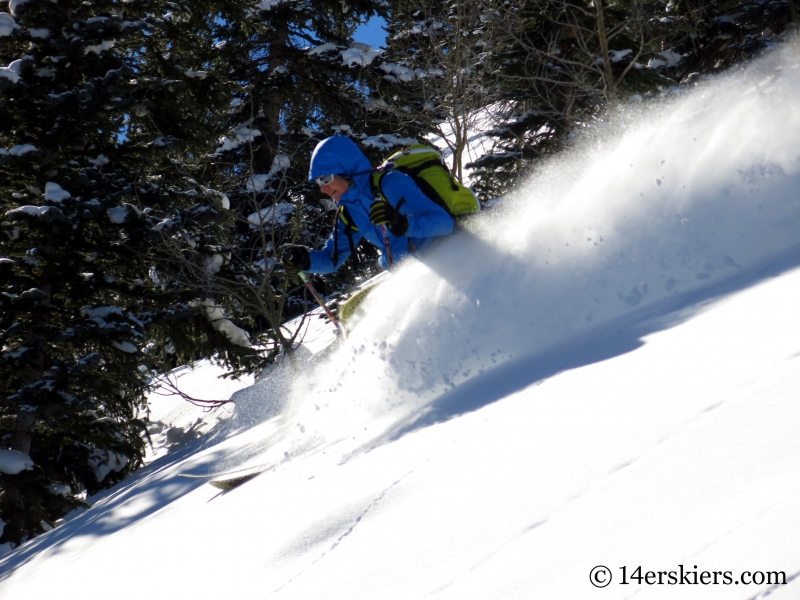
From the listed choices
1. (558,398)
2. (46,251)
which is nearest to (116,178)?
(46,251)

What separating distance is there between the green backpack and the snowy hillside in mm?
319

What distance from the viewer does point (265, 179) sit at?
38.0 feet

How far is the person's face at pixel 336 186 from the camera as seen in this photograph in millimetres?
5262

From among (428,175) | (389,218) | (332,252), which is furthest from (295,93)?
(389,218)

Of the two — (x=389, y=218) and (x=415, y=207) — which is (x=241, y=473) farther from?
(x=415, y=207)

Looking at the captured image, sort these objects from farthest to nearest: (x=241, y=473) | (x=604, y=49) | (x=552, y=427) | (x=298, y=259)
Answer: (x=604, y=49)
(x=298, y=259)
(x=241, y=473)
(x=552, y=427)

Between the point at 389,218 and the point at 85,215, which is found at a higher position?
the point at 85,215

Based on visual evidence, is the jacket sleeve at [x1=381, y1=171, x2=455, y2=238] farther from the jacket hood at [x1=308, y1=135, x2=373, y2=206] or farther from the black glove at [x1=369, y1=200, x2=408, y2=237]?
the jacket hood at [x1=308, y1=135, x2=373, y2=206]

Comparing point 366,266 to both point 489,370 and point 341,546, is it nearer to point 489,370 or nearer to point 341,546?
point 489,370

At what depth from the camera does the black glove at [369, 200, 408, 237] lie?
15.8 feet

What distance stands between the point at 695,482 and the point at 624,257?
2681 mm

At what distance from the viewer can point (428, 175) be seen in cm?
507

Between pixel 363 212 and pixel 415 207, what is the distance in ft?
2.10

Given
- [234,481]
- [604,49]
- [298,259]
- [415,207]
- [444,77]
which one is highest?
[444,77]
